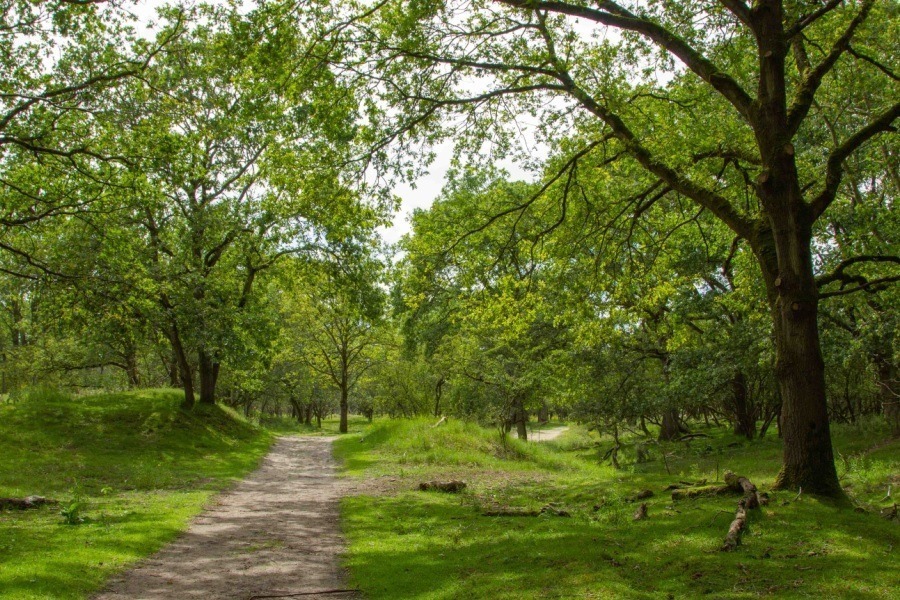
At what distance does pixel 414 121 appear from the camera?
11.7 metres

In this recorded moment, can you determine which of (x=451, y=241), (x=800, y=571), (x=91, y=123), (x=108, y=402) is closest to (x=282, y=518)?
(x=451, y=241)

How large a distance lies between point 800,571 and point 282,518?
8.95 meters

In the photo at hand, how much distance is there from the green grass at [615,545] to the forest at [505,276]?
0.22 ft

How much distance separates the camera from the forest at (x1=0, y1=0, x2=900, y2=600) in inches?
320

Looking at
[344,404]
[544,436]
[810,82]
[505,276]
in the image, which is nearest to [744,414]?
[505,276]

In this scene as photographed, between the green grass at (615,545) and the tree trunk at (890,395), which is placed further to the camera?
Result: the tree trunk at (890,395)

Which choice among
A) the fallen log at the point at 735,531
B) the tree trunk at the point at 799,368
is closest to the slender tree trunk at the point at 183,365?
the tree trunk at the point at 799,368

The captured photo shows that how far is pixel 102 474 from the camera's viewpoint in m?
15.6

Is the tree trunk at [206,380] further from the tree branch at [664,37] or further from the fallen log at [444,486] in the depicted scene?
the tree branch at [664,37]

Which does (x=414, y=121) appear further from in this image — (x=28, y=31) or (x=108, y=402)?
(x=108, y=402)

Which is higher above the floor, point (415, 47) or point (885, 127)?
point (415, 47)

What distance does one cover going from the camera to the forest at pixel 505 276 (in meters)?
8.12

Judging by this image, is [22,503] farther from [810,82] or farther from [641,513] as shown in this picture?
[810,82]

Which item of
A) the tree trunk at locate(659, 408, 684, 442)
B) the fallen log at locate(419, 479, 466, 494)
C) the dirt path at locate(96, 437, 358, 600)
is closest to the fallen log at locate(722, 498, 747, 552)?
the dirt path at locate(96, 437, 358, 600)
